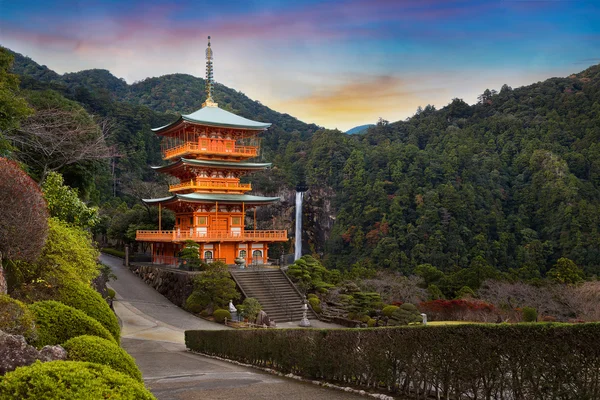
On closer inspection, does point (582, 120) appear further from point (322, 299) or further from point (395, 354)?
point (395, 354)

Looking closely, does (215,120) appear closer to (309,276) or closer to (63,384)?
(309,276)

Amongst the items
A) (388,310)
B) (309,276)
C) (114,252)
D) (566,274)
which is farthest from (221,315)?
(114,252)

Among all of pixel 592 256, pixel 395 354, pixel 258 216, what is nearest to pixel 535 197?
pixel 592 256

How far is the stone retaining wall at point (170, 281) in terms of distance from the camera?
81.7 feet

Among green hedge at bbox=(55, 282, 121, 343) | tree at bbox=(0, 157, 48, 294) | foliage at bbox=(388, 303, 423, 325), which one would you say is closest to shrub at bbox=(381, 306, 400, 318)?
foliage at bbox=(388, 303, 423, 325)

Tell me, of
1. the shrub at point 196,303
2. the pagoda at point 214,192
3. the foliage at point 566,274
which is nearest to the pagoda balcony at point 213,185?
the pagoda at point 214,192

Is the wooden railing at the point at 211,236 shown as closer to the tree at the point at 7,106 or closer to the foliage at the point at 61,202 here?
the foliage at the point at 61,202

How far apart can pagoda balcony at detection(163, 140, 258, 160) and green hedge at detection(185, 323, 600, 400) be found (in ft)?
67.3

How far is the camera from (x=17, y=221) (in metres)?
6.43

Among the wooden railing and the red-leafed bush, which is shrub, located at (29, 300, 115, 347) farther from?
the wooden railing

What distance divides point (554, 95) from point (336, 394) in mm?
72064

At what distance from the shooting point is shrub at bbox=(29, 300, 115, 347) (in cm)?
498

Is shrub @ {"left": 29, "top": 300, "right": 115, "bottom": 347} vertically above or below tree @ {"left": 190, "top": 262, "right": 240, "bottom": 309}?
above

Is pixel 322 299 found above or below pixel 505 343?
below
